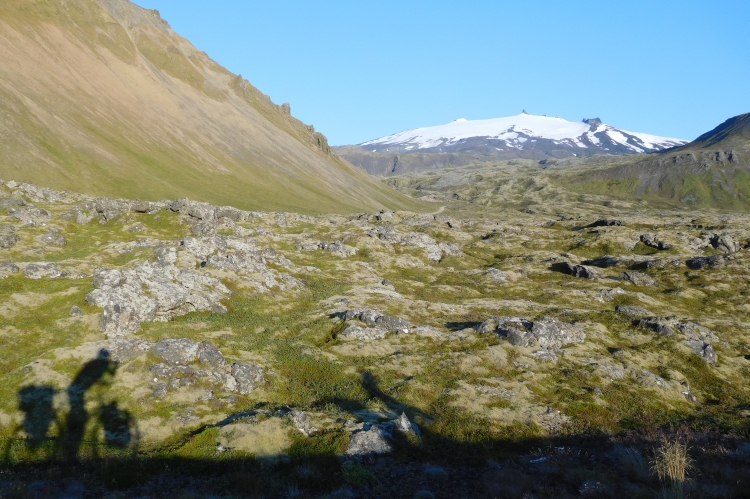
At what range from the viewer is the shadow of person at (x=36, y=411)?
87.7ft

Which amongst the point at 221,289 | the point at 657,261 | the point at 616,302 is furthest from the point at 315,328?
the point at 657,261

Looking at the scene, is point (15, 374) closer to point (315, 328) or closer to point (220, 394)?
point (220, 394)

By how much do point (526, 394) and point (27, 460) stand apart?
112 feet

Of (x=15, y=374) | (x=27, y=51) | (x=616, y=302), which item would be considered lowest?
(x=616, y=302)

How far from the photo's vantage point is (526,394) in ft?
120

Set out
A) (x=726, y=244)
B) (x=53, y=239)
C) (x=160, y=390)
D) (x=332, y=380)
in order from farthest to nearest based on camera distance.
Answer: (x=726, y=244) → (x=53, y=239) → (x=332, y=380) → (x=160, y=390)

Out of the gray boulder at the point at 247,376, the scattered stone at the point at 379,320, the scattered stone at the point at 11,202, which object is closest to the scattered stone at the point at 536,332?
the scattered stone at the point at 379,320

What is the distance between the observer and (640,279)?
84.3 meters

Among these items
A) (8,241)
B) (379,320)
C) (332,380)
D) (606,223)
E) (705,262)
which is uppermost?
(8,241)

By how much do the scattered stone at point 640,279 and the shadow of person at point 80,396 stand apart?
281ft

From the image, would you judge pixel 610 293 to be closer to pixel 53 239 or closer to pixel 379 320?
pixel 379 320

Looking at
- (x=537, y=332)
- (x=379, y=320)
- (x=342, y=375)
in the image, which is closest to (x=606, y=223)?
(x=537, y=332)

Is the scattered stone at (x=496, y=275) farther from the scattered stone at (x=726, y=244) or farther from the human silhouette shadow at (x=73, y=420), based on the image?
the human silhouette shadow at (x=73, y=420)

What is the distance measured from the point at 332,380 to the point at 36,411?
2066 centimetres
